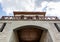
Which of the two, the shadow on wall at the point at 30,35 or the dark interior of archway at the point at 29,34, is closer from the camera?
the shadow on wall at the point at 30,35

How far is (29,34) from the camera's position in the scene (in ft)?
44.1

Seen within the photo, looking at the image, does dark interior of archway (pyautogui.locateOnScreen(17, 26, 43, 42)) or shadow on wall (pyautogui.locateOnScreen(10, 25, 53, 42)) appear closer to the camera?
shadow on wall (pyautogui.locateOnScreen(10, 25, 53, 42))

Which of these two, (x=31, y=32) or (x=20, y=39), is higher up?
(x=31, y=32)

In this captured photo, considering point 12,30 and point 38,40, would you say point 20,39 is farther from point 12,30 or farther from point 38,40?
point 12,30

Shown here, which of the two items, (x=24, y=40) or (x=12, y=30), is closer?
(x=12, y=30)

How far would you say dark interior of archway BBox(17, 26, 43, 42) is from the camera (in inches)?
509

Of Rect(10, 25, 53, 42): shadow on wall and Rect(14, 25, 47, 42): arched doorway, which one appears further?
Rect(14, 25, 47, 42): arched doorway

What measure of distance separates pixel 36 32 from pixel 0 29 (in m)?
4.17

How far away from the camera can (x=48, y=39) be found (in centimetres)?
1112

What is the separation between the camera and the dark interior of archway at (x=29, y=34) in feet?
42.4

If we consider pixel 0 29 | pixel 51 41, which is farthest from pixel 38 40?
pixel 0 29

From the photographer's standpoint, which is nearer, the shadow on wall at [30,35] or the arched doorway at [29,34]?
the shadow on wall at [30,35]

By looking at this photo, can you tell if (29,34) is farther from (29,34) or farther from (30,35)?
(30,35)

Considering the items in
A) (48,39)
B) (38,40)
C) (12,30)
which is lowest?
(38,40)
